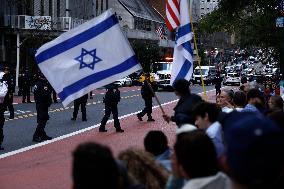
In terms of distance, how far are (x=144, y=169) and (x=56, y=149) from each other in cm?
1076

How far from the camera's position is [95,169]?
10.4 ft

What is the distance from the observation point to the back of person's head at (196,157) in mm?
3500

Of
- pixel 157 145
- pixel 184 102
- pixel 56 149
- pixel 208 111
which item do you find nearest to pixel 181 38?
pixel 184 102

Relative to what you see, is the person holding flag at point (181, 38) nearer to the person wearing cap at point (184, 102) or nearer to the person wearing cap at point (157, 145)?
the person wearing cap at point (184, 102)

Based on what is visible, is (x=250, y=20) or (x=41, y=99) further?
(x=250, y=20)

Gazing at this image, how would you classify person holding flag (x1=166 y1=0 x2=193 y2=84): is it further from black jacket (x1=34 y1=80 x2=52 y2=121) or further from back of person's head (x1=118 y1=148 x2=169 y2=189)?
back of person's head (x1=118 y1=148 x2=169 y2=189)

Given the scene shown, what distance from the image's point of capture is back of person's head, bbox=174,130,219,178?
138 inches

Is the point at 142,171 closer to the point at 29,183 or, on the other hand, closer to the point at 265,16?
the point at 29,183

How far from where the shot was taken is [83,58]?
8.20 m

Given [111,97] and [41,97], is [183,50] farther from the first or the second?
[111,97]

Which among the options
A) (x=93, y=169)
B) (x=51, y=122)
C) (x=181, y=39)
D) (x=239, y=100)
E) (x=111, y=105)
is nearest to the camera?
(x=93, y=169)

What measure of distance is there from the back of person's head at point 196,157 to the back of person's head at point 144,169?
2.92 feet

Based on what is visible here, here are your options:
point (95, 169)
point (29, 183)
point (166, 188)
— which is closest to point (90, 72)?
point (29, 183)

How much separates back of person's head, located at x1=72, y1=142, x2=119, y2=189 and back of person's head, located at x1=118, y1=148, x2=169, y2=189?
3.94ft
